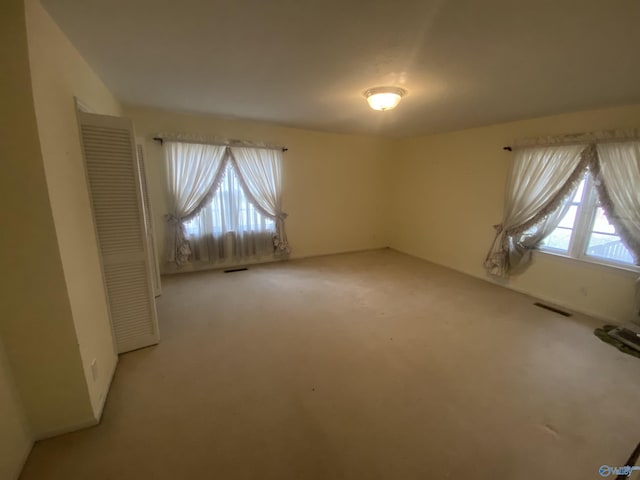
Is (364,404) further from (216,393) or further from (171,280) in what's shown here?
(171,280)

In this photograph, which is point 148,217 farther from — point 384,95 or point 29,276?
point 384,95

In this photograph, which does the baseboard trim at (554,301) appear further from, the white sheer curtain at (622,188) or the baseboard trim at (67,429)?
the baseboard trim at (67,429)

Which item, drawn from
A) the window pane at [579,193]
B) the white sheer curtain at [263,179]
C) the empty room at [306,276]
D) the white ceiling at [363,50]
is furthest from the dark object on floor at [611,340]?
the white sheer curtain at [263,179]

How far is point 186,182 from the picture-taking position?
377cm

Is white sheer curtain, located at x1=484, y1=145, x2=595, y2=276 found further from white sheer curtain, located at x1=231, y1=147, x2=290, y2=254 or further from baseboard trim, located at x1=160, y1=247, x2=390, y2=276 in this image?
white sheer curtain, located at x1=231, y1=147, x2=290, y2=254

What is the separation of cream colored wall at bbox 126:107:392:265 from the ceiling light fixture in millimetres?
2202

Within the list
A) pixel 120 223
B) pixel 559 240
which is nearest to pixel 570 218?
pixel 559 240


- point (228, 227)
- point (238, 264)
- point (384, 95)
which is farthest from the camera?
point (238, 264)

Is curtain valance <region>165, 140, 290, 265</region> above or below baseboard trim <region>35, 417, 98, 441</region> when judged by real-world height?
above

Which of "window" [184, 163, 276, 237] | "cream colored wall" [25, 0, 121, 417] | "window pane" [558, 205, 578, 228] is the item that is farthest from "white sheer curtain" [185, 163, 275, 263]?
"window pane" [558, 205, 578, 228]

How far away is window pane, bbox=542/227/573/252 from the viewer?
10.6 ft

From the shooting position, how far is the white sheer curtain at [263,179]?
4.11 meters

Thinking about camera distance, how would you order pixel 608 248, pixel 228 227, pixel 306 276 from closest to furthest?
pixel 608 248
pixel 306 276
pixel 228 227

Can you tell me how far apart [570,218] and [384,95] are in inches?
110
